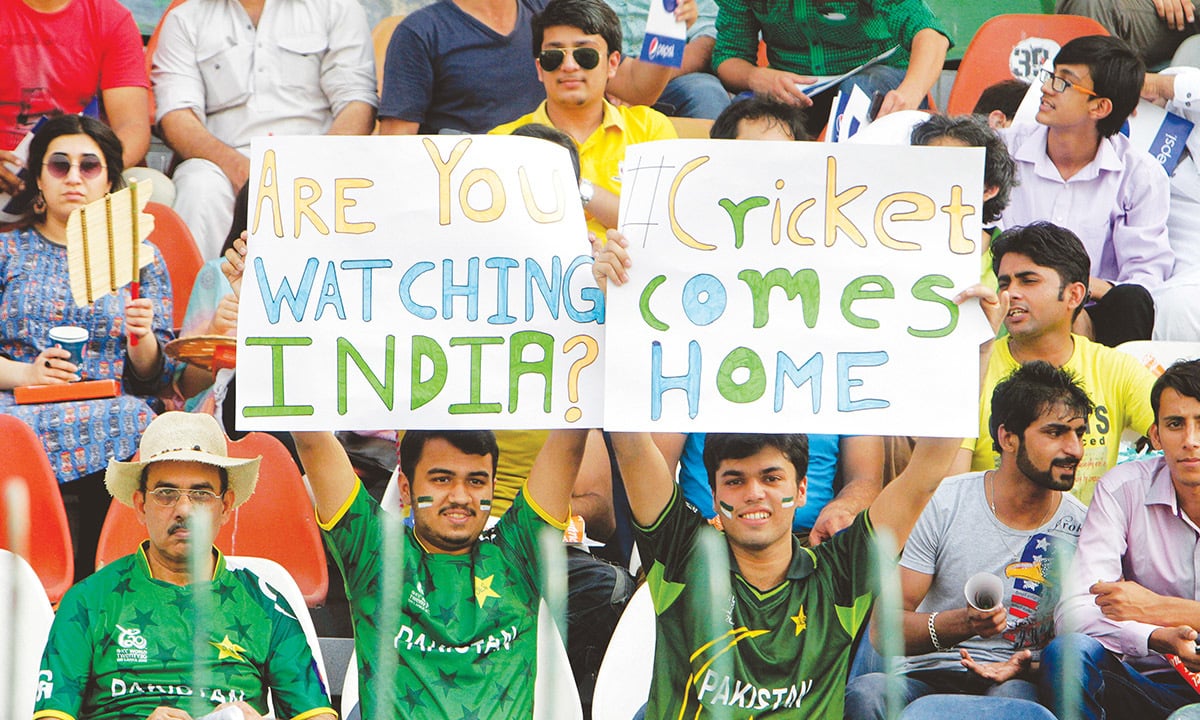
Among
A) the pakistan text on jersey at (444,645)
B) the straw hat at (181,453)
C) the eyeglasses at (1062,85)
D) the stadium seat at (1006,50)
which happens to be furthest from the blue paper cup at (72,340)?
the stadium seat at (1006,50)

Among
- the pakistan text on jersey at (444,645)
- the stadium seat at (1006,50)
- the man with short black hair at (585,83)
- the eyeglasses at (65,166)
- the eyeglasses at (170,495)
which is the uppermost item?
the stadium seat at (1006,50)

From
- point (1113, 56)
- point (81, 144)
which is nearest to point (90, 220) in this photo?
point (81, 144)

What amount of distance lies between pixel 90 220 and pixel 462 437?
4.44 ft

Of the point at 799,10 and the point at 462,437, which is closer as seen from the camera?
the point at 462,437

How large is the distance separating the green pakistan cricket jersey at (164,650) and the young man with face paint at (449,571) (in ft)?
0.53

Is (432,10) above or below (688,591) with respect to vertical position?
above

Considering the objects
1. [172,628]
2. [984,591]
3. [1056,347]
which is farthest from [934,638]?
[172,628]

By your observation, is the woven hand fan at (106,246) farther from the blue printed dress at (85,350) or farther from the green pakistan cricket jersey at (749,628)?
the green pakistan cricket jersey at (749,628)

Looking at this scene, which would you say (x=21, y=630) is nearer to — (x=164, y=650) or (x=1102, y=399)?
(x=164, y=650)

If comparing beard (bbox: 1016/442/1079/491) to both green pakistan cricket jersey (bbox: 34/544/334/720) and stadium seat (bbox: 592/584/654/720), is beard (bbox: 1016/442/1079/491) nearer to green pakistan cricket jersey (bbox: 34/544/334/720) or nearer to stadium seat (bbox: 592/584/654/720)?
stadium seat (bbox: 592/584/654/720)

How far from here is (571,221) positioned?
3.77 metres

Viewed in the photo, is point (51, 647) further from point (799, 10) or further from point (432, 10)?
point (799, 10)

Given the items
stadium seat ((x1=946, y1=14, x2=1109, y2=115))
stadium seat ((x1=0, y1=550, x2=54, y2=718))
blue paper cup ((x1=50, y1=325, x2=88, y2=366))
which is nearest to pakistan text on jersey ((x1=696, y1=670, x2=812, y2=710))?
stadium seat ((x1=0, y1=550, x2=54, y2=718))

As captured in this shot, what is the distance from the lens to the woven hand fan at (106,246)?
4453 mm
